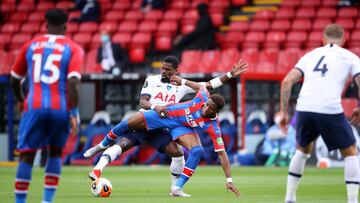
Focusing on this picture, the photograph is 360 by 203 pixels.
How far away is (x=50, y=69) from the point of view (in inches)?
382

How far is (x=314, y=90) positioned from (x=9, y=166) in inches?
566

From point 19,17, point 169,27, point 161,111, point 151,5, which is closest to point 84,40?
point 151,5

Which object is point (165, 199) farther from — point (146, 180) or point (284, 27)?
point (284, 27)

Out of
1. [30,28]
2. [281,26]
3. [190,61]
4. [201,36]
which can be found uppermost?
[281,26]

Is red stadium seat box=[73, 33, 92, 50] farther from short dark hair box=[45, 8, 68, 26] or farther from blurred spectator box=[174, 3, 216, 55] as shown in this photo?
short dark hair box=[45, 8, 68, 26]

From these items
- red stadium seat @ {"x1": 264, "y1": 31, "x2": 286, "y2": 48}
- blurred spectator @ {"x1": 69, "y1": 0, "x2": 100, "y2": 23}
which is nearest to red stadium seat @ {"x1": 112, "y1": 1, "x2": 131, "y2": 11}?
blurred spectator @ {"x1": 69, "y1": 0, "x2": 100, "y2": 23}

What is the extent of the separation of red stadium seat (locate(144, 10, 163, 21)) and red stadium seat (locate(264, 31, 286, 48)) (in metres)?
3.92

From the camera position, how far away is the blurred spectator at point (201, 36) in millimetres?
26438

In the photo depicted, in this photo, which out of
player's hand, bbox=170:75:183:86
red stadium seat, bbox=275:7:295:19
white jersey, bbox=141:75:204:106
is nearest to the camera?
player's hand, bbox=170:75:183:86

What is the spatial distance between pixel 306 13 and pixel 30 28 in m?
9.02

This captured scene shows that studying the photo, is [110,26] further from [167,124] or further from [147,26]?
[167,124]

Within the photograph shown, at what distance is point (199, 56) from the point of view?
2581 cm

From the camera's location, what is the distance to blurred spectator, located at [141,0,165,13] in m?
29.5

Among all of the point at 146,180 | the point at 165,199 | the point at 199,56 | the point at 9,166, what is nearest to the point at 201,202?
the point at 165,199
